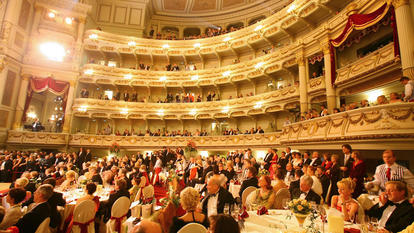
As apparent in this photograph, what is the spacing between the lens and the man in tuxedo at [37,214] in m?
3.21

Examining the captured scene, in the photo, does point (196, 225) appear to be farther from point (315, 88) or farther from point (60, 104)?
point (60, 104)

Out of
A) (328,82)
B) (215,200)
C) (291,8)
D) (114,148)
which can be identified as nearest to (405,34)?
(328,82)

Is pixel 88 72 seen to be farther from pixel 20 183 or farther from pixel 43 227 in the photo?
pixel 43 227

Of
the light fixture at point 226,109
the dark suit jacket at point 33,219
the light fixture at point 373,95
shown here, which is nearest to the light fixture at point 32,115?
the light fixture at point 226,109

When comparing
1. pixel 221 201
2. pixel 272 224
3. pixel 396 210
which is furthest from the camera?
pixel 221 201

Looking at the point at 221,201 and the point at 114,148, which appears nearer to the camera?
the point at 221,201

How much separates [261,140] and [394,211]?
13750 mm

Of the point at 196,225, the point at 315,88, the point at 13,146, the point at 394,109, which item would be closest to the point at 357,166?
→ the point at 394,109

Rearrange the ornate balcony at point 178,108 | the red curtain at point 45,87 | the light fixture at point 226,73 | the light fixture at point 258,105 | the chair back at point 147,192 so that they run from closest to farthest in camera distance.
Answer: the chair back at point 147,192
the light fixture at point 258,105
the ornate balcony at point 178,108
the red curtain at point 45,87
the light fixture at point 226,73

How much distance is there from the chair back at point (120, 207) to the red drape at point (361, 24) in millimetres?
11454

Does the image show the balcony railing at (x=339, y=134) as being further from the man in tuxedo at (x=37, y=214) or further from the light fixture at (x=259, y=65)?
the man in tuxedo at (x=37, y=214)

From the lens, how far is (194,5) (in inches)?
1030

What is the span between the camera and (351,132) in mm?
8062

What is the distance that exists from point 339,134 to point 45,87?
77.5 ft
